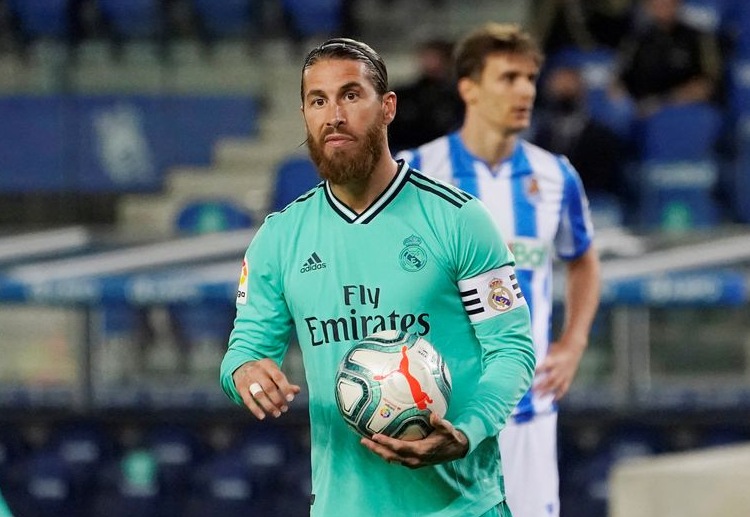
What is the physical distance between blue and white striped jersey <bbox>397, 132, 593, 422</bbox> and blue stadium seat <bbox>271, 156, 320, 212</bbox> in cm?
360

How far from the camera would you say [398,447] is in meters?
3.10

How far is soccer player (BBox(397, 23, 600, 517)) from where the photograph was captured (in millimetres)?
4805

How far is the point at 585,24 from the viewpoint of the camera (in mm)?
10297

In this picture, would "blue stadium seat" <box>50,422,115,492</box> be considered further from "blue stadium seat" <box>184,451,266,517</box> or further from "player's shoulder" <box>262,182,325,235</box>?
"player's shoulder" <box>262,182,325,235</box>

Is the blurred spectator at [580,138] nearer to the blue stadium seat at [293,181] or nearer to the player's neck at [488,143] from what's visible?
the blue stadium seat at [293,181]

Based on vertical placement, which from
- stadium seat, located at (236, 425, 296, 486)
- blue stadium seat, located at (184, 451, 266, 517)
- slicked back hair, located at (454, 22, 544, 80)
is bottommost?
blue stadium seat, located at (184, 451, 266, 517)

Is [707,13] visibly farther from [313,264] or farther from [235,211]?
[313,264]

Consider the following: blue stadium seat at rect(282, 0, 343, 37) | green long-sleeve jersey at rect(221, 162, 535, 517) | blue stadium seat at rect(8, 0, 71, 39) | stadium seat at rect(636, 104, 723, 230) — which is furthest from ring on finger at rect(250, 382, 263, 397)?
blue stadium seat at rect(8, 0, 71, 39)

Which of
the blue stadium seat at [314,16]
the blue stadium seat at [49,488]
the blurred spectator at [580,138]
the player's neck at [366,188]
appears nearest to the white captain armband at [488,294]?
the player's neck at [366,188]

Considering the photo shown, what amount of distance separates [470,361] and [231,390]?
0.48 meters

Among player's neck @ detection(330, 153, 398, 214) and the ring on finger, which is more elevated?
player's neck @ detection(330, 153, 398, 214)

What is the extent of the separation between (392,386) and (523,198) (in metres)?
1.82

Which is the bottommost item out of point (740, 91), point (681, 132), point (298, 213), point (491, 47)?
point (298, 213)

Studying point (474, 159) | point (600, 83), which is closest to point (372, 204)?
point (474, 159)
